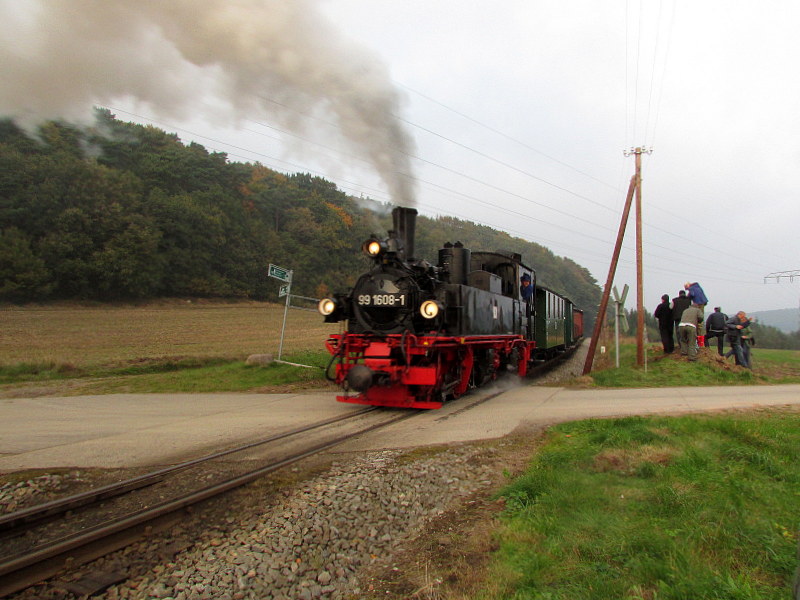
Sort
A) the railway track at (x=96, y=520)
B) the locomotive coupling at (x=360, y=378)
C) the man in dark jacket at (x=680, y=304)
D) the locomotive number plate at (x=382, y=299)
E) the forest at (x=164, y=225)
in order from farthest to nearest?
the forest at (x=164, y=225) < the man in dark jacket at (x=680, y=304) < the locomotive number plate at (x=382, y=299) < the locomotive coupling at (x=360, y=378) < the railway track at (x=96, y=520)

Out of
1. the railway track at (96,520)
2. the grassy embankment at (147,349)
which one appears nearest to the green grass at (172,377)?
the grassy embankment at (147,349)

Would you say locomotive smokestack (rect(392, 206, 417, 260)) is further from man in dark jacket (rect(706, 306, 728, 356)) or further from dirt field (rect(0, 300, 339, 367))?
man in dark jacket (rect(706, 306, 728, 356))

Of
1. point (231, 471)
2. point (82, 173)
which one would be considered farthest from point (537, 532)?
point (82, 173)

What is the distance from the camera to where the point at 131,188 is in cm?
3916

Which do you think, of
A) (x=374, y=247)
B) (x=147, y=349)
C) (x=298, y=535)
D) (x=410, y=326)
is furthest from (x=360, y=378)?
(x=147, y=349)

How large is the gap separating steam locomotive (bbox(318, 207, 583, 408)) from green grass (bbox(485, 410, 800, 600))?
3.10m

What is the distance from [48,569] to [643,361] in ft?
45.1

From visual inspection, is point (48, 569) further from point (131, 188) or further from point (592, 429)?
point (131, 188)

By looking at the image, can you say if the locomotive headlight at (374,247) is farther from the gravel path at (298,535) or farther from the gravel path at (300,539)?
the gravel path at (300,539)

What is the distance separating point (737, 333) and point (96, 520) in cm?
1492

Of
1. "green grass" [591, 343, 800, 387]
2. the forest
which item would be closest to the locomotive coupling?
"green grass" [591, 343, 800, 387]

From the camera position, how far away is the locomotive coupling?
798 centimetres

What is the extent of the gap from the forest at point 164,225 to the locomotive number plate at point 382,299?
55.2 ft

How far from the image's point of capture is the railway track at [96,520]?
333 centimetres
